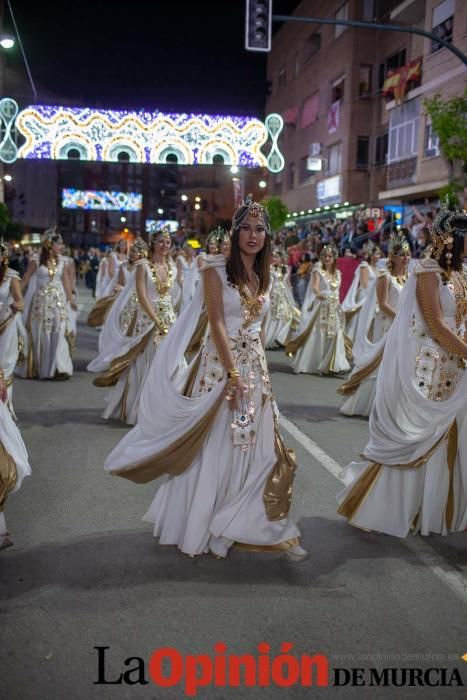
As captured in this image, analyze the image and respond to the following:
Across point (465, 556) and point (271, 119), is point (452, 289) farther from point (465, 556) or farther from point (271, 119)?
point (271, 119)

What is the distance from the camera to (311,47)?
41.4 m

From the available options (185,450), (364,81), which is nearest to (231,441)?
(185,450)

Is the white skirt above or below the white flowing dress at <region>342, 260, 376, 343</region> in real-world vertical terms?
below

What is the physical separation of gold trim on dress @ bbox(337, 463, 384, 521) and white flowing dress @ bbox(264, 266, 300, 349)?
1039cm

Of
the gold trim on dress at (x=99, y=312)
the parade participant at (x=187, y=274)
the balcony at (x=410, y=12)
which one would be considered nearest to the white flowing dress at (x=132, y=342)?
the gold trim on dress at (x=99, y=312)

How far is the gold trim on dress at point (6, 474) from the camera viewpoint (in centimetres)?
405

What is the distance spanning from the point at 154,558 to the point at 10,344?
4253mm

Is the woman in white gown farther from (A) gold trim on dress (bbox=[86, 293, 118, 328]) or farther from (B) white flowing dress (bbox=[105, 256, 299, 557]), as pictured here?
(A) gold trim on dress (bbox=[86, 293, 118, 328])

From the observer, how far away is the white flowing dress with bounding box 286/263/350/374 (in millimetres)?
11867

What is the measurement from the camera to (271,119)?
24.4 metres

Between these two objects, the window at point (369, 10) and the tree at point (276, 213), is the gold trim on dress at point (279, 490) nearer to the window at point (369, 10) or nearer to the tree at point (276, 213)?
the tree at point (276, 213)

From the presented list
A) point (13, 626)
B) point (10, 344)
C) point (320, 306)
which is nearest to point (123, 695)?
point (13, 626)

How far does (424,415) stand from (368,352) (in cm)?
354

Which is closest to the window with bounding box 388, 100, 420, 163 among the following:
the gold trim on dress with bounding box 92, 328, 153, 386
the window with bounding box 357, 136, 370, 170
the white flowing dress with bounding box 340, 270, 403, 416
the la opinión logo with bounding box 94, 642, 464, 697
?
the window with bounding box 357, 136, 370, 170
